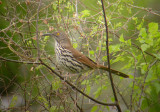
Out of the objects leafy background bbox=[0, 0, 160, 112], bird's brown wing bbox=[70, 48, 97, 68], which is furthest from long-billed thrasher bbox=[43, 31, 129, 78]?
leafy background bbox=[0, 0, 160, 112]

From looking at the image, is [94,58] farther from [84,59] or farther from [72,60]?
[72,60]

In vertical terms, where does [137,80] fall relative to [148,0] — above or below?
below

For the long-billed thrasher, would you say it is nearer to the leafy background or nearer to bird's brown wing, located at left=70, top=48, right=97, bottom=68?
bird's brown wing, located at left=70, top=48, right=97, bottom=68

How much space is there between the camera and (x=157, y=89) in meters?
2.38

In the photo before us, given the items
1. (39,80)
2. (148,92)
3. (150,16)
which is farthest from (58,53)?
(150,16)

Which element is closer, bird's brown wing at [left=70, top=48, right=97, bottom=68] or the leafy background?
the leafy background

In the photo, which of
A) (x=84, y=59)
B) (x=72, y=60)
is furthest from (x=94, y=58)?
(x=72, y=60)

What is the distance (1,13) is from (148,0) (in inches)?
91.9

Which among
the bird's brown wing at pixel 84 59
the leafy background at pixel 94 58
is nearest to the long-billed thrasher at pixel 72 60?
the bird's brown wing at pixel 84 59

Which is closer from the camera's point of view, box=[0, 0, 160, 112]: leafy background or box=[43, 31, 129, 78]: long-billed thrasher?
box=[0, 0, 160, 112]: leafy background

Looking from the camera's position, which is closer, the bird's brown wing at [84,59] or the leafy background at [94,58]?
the leafy background at [94,58]

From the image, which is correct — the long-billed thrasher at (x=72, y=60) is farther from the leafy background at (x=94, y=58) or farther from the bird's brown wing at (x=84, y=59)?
the leafy background at (x=94, y=58)

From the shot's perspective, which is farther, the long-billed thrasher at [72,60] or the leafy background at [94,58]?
the long-billed thrasher at [72,60]

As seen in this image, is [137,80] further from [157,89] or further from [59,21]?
[59,21]
